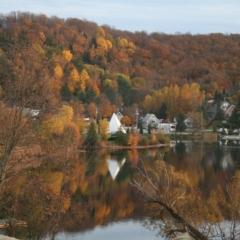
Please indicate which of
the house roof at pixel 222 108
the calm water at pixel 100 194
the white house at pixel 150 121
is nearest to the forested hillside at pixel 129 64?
the house roof at pixel 222 108

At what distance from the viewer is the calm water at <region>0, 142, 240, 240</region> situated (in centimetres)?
645

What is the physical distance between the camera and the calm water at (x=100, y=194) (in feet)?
21.2

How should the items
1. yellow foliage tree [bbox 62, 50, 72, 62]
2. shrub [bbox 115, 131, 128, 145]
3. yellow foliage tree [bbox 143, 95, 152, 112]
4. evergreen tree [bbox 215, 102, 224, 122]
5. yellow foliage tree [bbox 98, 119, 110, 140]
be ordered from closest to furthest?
1. shrub [bbox 115, 131, 128, 145]
2. yellow foliage tree [bbox 98, 119, 110, 140]
3. evergreen tree [bbox 215, 102, 224, 122]
4. yellow foliage tree [bbox 143, 95, 152, 112]
5. yellow foliage tree [bbox 62, 50, 72, 62]

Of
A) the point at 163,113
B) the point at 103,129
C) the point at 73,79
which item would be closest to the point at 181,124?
the point at 163,113

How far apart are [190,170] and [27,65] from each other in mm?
10637

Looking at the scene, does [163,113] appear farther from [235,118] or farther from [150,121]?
[235,118]

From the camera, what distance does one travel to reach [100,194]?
10898 mm

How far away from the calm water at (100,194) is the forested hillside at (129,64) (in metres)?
11.3

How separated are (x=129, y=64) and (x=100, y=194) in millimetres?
34291

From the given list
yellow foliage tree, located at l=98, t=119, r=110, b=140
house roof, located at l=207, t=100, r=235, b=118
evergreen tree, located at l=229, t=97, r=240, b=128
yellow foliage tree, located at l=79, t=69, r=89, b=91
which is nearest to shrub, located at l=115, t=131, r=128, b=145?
yellow foliage tree, located at l=98, t=119, r=110, b=140

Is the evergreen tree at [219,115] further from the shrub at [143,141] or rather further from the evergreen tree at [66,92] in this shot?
the evergreen tree at [66,92]

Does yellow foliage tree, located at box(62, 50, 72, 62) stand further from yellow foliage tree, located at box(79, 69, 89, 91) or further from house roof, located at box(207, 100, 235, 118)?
house roof, located at box(207, 100, 235, 118)

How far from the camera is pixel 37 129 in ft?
15.5

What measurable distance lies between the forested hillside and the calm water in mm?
11313
